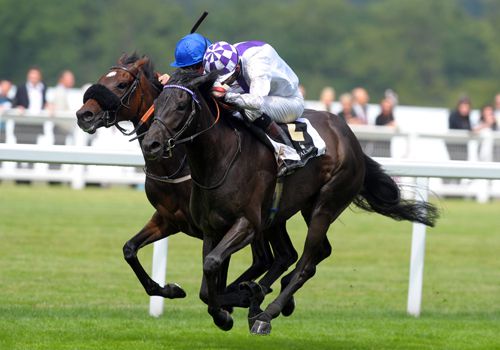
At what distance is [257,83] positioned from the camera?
6.75m

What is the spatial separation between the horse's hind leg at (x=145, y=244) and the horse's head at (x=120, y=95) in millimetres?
684

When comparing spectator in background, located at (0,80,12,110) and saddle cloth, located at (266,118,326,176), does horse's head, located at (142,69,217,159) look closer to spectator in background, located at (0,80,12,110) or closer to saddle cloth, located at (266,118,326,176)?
saddle cloth, located at (266,118,326,176)

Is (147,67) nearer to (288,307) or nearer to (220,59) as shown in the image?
(220,59)

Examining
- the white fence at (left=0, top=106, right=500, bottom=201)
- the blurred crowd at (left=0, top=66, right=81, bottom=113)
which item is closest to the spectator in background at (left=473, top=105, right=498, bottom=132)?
the white fence at (left=0, top=106, right=500, bottom=201)

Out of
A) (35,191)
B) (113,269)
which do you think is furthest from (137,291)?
(35,191)

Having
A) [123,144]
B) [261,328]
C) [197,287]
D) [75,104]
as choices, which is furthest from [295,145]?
[75,104]

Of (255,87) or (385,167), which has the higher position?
(255,87)

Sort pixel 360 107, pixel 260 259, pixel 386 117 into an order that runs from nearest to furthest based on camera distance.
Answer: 1. pixel 260 259
2. pixel 386 117
3. pixel 360 107

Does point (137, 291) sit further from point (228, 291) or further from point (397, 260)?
point (397, 260)

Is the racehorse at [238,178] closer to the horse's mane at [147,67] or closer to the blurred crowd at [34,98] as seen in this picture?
the horse's mane at [147,67]

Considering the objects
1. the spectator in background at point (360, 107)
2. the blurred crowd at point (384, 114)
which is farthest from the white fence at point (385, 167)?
the spectator in background at point (360, 107)

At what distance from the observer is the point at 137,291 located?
946cm

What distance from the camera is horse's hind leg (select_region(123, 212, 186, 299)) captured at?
283 inches

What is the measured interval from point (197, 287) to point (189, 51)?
141 inches
